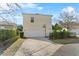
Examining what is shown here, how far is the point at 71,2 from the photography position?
9.16m

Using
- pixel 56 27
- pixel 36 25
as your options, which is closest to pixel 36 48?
pixel 36 25

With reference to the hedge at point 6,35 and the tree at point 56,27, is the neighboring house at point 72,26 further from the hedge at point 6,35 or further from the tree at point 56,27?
the hedge at point 6,35

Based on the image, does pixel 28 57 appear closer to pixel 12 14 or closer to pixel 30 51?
pixel 30 51

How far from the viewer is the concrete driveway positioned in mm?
9234

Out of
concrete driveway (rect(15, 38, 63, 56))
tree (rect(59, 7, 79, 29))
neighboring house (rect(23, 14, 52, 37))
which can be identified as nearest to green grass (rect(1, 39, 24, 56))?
concrete driveway (rect(15, 38, 63, 56))

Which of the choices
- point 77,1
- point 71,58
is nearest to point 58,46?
point 71,58

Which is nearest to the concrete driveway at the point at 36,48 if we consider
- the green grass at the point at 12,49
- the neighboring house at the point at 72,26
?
the green grass at the point at 12,49

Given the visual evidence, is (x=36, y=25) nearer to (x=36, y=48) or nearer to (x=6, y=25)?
(x=36, y=48)

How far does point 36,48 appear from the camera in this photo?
925 cm

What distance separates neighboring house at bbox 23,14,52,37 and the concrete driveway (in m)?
0.14

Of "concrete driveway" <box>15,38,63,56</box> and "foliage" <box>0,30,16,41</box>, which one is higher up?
"foliage" <box>0,30,16,41</box>

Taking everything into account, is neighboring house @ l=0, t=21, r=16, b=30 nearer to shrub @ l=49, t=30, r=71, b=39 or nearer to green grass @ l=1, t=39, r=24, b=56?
green grass @ l=1, t=39, r=24, b=56

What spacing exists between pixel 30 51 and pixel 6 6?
99 centimetres

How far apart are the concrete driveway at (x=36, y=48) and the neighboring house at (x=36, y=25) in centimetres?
14
